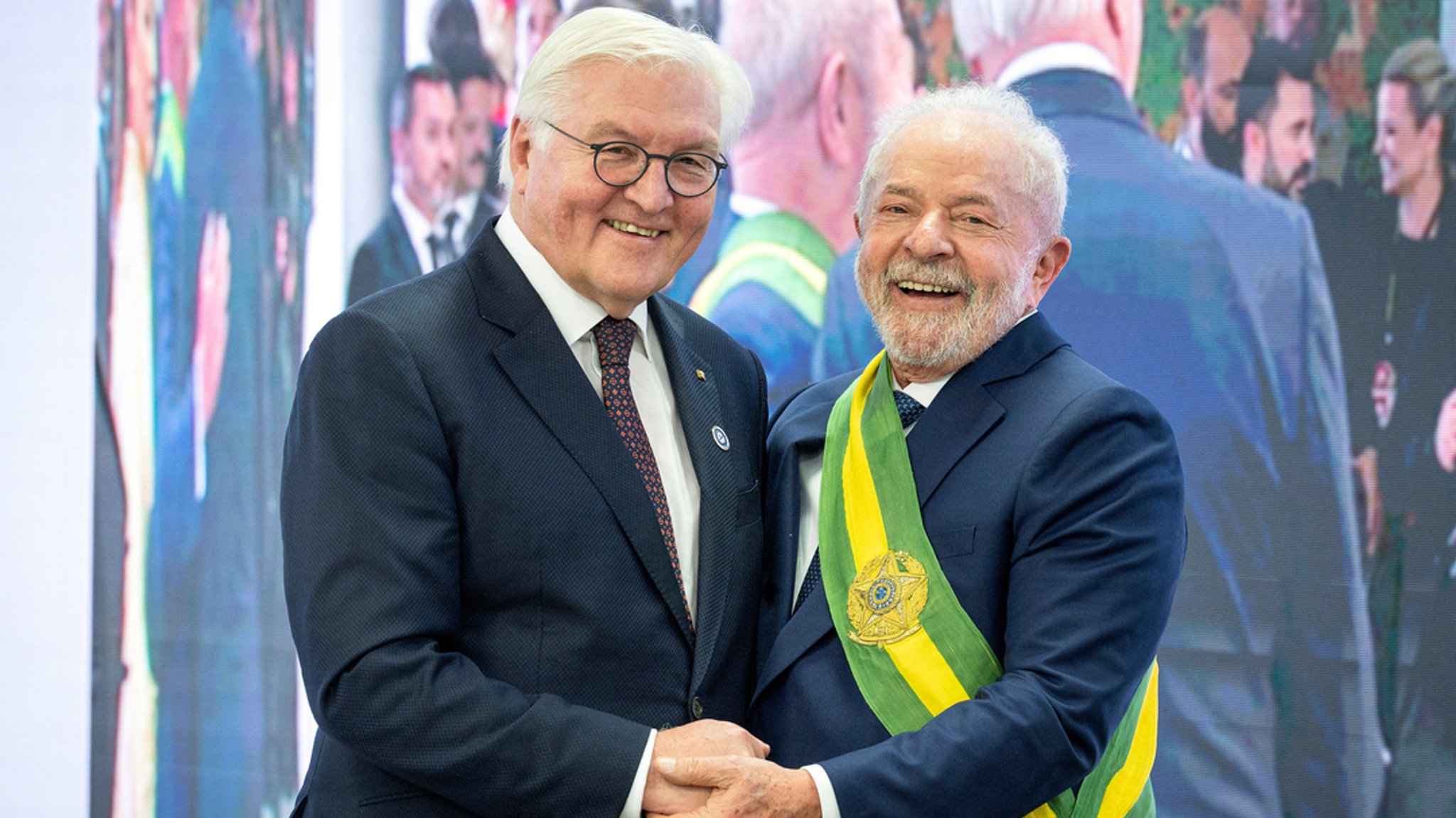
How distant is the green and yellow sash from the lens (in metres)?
1.65

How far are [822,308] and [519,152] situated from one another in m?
1.44

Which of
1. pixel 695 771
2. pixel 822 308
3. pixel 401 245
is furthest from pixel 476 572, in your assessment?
pixel 401 245

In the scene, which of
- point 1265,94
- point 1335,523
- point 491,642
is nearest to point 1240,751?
point 1335,523

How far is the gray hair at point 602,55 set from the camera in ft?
5.35

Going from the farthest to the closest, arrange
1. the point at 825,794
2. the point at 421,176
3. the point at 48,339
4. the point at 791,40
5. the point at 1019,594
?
the point at 48,339, the point at 421,176, the point at 791,40, the point at 1019,594, the point at 825,794

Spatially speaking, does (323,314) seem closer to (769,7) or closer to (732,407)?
(769,7)

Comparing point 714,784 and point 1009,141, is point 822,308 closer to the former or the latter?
point 1009,141

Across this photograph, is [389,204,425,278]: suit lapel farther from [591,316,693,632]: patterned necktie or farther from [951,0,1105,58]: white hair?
[591,316,693,632]: patterned necktie

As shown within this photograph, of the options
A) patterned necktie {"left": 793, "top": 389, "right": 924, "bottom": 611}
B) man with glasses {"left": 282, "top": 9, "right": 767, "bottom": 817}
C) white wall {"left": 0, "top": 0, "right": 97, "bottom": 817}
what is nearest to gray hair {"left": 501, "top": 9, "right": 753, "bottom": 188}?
man with glasses {"left": 282, "top": 9, "right": 767, "bottom": 817}

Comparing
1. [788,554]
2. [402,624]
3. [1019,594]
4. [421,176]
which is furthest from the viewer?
[421,176]

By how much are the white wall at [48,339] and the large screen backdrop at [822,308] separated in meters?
0.07

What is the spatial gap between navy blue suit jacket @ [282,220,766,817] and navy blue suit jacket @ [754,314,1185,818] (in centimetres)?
15

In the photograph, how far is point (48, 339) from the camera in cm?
348

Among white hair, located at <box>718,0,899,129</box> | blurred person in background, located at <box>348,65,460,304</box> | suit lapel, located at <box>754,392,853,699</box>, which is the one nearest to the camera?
suit lapel, located at <box>754,392,853,699</box>
